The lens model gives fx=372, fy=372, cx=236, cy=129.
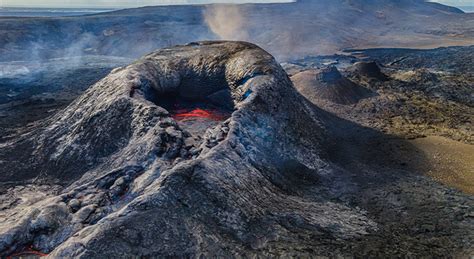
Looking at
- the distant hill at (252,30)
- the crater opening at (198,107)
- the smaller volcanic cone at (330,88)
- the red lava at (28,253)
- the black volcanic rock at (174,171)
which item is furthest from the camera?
the distant hill at (252,30)

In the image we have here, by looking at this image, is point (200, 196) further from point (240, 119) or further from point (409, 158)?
point (409, 158)

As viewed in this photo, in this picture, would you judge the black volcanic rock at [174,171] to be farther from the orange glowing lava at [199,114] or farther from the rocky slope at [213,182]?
the orange glowing lava at [199,114]

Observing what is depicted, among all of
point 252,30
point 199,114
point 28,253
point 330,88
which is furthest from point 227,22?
point 28,253

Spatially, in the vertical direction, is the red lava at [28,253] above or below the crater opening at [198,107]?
below

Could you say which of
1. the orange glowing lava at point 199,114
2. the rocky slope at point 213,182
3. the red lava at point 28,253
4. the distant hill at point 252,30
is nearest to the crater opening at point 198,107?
the orange glowing lava at point 199,114

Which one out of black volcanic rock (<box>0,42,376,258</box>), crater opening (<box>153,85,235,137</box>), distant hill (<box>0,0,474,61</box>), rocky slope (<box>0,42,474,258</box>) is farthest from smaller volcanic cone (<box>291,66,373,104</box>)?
distant hill (<box>0,0,474,61</box>)

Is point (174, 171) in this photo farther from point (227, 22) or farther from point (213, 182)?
point (227, 22)
